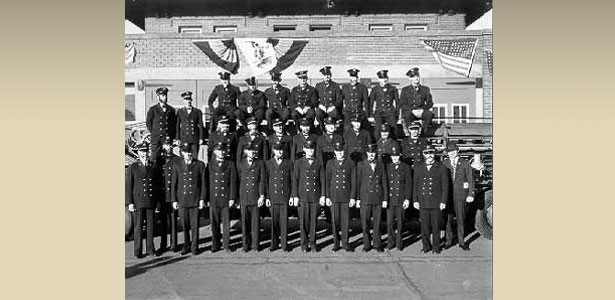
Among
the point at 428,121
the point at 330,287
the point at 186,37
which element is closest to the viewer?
the point at 330,287

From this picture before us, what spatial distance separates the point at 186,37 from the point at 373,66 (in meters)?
1.47

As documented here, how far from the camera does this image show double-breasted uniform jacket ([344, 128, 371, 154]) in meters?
5.22

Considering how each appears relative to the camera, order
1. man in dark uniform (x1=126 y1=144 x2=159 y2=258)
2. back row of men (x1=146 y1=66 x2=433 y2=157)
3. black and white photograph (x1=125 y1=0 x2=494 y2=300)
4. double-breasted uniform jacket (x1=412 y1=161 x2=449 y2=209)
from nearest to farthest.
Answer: black and white photograph (x1=125 y1=0 x2=494 y2=300)
man in dark uniform (x1=126 y1=144 x2=159 y2=258)
double-breasted uniform jacket (x1=412 y1=161 x2=449 y2=209)
back row of men (x1=146 y1=66 x2=433 y2=157)

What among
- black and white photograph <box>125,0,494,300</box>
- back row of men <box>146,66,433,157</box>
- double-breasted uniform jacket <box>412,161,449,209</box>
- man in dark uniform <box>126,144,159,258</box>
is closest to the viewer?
black and white photograph <box>125,0,494,300</box>

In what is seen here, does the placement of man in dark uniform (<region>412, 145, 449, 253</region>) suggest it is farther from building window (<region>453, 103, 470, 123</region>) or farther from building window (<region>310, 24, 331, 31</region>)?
building window (<region>310, 24, 331, 31</region>)

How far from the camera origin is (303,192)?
4.99m

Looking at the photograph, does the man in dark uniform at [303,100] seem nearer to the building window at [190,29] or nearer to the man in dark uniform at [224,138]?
the man in dark uniform at [224,138]

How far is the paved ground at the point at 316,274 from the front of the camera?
175 inches

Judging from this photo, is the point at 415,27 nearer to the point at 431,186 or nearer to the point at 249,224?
the point at 431,186

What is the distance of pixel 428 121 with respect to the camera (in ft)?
17.0

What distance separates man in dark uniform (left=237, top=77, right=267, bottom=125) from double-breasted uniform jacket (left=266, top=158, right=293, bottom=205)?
52cm

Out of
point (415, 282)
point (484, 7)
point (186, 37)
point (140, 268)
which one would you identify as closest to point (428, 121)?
point (484, 7)

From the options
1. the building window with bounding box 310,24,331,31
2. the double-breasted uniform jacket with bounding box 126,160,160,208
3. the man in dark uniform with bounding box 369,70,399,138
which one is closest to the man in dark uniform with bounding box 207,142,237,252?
the double-breasted uniform jacket with bounding box 126,160,160,208

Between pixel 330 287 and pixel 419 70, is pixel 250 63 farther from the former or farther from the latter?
pixel 330 287
